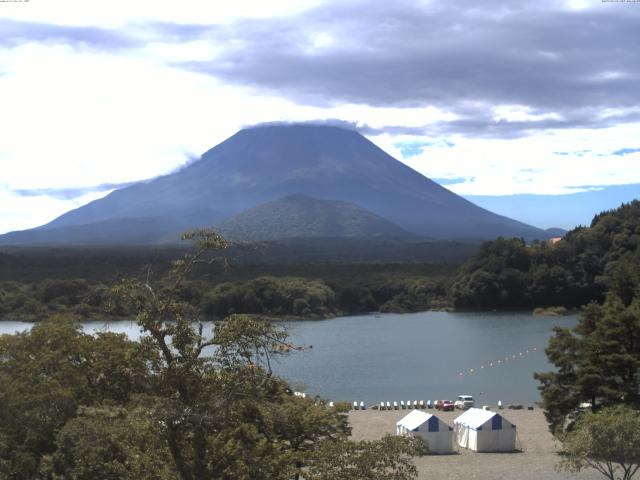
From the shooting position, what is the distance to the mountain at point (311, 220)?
158 metres

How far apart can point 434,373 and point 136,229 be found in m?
154

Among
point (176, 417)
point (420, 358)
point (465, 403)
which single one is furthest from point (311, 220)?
point (176, 417)

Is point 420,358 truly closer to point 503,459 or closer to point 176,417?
point 503,459

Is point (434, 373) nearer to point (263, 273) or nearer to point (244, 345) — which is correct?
point (244, 345)

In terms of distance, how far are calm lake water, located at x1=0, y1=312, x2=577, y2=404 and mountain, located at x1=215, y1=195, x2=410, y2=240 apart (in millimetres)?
99897

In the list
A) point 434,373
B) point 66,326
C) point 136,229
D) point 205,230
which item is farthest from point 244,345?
point 136,229

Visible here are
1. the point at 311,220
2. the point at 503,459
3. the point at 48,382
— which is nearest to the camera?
the point at 48,382

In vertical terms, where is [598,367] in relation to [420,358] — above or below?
above

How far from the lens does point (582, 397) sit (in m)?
18.2

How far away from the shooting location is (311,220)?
544 feet

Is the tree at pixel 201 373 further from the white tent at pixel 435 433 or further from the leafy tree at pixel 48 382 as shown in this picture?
the white tent at pixel 435 433

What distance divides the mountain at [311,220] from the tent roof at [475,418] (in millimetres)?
129651

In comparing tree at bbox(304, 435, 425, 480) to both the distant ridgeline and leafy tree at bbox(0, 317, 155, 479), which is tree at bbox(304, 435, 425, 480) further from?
the distant ridgeline

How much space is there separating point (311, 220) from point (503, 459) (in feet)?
483
